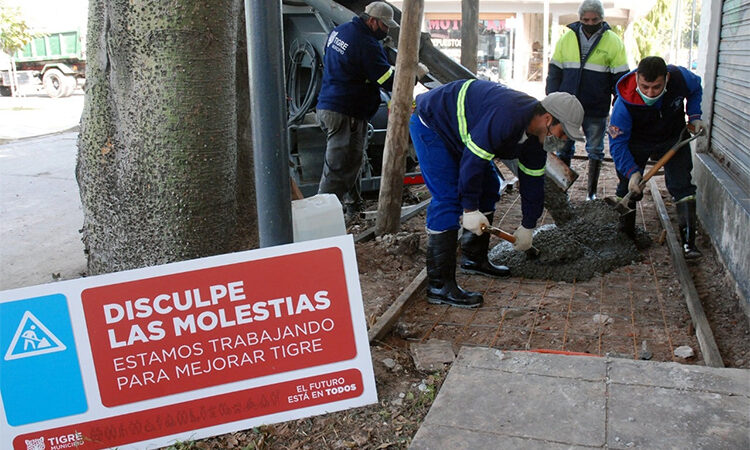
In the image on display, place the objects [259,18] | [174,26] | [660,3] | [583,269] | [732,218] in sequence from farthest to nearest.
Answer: [660,3]
[583,269]
[732,218]
[174,26]
[259,18]

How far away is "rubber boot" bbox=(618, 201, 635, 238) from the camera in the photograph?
4.95 m

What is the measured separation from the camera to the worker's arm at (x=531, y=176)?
404 centimetres

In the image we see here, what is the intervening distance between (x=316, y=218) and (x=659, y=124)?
8.67 feet

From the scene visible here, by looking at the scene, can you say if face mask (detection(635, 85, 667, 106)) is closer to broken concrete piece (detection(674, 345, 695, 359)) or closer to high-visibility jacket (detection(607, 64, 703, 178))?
high-visibility jacket (detection(607, 64, 703, 178))

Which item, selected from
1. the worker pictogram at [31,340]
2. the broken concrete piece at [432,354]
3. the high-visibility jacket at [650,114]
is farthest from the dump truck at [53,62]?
the worker pictogram at [31,340]

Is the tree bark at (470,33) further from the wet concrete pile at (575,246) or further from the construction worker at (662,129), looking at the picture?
the construction worker at (662,129)

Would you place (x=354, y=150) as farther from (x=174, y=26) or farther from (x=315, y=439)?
(x=315, y=439)

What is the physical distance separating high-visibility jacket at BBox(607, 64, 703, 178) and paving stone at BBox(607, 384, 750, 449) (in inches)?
103

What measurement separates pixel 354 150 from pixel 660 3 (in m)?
18.8

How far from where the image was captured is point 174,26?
2828 mm

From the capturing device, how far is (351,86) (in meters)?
5.62

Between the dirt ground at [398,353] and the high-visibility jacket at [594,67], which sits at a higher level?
the high-visibility jacket at [594,67]

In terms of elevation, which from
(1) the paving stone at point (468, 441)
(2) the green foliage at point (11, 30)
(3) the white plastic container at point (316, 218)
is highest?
(2) the green foliage at point (11, 30)

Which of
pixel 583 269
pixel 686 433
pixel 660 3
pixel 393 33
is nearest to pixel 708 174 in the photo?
pixel 583 269
